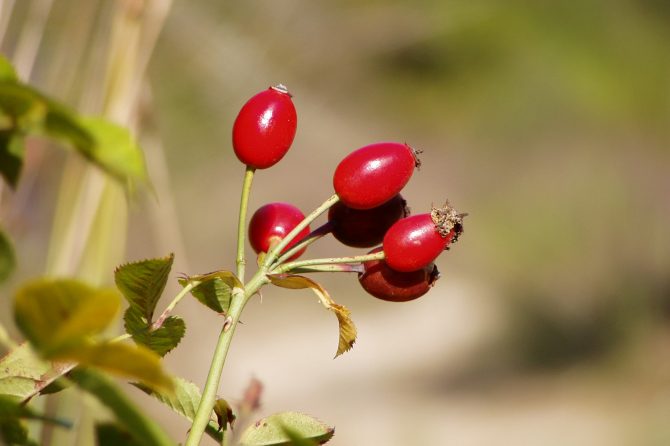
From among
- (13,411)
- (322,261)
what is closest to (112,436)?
(13,411)

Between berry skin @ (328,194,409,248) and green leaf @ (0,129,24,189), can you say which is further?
berry skin @ (328,194,409,248)

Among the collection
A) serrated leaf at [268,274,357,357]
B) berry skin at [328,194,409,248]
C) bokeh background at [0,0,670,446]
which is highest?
bokeh background at [0,0,670,446]

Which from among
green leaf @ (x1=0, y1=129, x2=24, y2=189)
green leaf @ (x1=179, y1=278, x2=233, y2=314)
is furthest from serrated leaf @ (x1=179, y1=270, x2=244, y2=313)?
green leaf @ (x1=0, y1=129, x2=24, y2=189)

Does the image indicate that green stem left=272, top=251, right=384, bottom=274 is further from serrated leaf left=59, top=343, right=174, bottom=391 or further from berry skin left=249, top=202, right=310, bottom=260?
serrated leaf left=59, top=343, right=174, bottom=391

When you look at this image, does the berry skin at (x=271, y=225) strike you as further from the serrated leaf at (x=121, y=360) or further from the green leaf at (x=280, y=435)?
the serrated leaf at (x=121, y=360)

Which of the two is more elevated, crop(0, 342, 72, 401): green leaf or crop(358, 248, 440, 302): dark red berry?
crop(358, 248, 440, 302): dark red berry

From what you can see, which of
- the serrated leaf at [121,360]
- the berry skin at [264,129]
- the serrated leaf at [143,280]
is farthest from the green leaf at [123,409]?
the berry skin at [264,129]

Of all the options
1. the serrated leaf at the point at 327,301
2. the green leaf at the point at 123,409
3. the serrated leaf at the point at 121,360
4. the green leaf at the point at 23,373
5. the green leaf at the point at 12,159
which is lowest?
the green leaf at the point at 123,409

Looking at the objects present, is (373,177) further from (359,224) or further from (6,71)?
(6,71)
